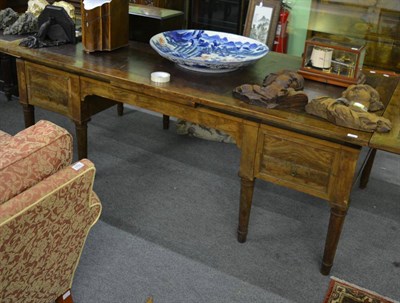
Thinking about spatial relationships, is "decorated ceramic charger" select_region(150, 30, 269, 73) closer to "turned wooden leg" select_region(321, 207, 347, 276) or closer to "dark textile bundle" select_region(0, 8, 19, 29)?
"turned wooden leg" select_region(321, 207, 347, 276)

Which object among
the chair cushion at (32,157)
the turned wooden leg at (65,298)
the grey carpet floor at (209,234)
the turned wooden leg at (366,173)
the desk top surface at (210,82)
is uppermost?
the desk top surface at (210,82)

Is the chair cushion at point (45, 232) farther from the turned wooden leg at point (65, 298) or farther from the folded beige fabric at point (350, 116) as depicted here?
the folded beige fabric at point (350, 116)

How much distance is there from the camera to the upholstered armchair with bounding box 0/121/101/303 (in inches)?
52.6

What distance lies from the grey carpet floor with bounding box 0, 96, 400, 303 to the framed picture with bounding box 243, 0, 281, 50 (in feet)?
2.28

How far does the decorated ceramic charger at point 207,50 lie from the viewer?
214cm

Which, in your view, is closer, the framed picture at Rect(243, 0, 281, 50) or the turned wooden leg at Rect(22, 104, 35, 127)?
the turned wooden leg at Rect(22, 104, 35, 127)

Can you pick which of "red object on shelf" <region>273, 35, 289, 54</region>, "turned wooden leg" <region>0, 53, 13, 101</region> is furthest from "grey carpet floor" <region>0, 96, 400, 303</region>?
"red object on shelf" <region>273, 35, 289, 54</region>

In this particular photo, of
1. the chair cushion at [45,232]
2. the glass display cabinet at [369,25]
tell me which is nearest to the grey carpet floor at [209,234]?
the chair cushion at [45,232]

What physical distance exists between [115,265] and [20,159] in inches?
32.3

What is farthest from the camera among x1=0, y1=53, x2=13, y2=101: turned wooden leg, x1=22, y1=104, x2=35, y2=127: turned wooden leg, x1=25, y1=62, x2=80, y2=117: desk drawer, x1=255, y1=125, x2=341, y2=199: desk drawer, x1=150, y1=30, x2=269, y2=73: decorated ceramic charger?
x1=0, y1=53, x2=13, y2=101: turned wooden leg

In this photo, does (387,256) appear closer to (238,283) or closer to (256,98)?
(238,283)

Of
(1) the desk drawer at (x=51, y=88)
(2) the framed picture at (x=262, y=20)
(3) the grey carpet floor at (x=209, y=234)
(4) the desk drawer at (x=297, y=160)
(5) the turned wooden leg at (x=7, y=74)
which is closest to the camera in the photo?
(4) the desk drawer at (x=297, y=160)

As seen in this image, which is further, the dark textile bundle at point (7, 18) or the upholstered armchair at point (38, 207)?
the dark textile bundle at point (7, 18)

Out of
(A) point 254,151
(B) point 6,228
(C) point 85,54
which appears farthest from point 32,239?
(C) point 85,54
